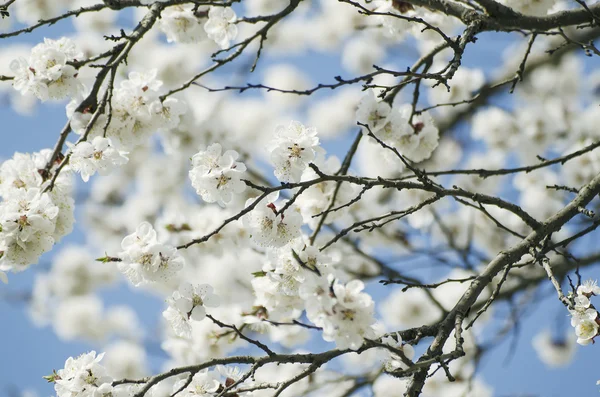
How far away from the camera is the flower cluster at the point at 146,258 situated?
1.72 m

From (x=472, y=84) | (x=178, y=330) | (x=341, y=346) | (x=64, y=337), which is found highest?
(x=64, y=337)

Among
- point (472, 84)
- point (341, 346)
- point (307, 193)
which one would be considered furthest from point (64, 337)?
point (341, 346)

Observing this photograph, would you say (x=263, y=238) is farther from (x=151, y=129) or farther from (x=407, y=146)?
(x=407, y=146)

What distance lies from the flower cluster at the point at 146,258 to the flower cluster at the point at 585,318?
3.25ft

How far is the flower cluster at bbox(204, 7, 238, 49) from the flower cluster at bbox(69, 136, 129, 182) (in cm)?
63

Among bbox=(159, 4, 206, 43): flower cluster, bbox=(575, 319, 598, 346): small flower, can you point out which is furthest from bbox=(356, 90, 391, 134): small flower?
bbox=(575, 319, 598, 346): small flower

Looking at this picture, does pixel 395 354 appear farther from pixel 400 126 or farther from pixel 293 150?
pixel 400 126

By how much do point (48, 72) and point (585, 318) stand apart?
158 centimetres

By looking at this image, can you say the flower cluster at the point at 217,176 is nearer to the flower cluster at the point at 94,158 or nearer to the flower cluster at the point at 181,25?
the flower cluster at the point at 94,158

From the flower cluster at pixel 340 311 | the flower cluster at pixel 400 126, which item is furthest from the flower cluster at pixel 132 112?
the flower cluster at pixel 340 311

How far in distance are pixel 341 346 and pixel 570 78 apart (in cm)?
540

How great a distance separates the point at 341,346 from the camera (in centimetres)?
133

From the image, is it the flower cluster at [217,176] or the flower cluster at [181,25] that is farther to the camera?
the flower cluster at [181,25]

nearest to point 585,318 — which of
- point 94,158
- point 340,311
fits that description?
point 340,311
